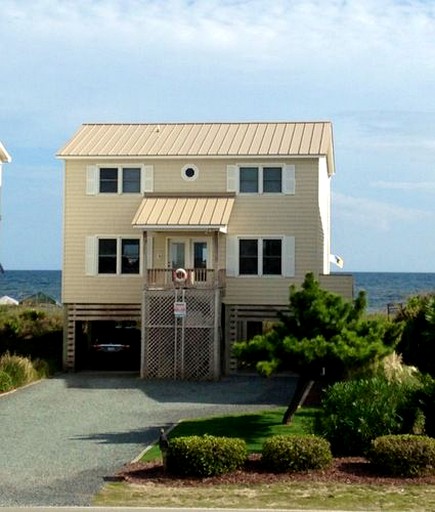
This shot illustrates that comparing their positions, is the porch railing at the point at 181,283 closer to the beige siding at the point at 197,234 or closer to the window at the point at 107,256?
the beige siding at the point at 197,234

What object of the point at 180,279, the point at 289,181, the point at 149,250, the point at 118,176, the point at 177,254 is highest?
the point at 118,176

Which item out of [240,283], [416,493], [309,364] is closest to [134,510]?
[416,493]

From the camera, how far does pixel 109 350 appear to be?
32.7 metres

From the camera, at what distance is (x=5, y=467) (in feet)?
54.9

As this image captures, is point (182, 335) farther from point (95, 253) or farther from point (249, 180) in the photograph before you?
point (249, 180)

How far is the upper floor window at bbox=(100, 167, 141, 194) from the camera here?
32.6 meters

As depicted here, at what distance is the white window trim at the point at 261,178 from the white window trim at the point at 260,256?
1.49m

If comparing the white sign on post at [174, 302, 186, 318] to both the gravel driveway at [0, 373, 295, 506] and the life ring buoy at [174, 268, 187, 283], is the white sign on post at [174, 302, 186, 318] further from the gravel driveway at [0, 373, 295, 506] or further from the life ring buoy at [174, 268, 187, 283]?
the gravel driveway at [0, 373, 295, 506]

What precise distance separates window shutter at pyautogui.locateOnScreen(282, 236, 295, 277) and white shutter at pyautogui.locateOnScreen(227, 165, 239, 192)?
2455 millimetres

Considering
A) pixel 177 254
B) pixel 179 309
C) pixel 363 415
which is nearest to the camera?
pixel 363 415

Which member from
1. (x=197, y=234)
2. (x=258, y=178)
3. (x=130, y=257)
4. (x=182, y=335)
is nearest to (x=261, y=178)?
(x=258, y=178)

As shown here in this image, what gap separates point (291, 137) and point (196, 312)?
23.6 ft

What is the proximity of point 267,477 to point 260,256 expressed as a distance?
56.7 ft

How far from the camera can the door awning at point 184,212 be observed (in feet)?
100
